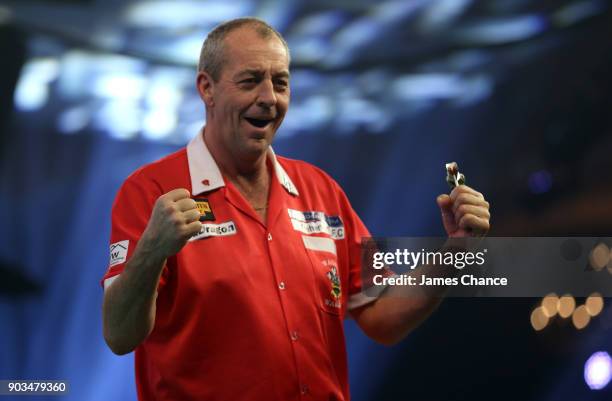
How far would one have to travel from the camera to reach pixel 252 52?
184 cm

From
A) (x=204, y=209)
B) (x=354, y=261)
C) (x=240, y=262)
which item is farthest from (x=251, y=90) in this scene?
(x=354, y=261)

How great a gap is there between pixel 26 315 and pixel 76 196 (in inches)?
16.9

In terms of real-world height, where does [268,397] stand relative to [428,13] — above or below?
below

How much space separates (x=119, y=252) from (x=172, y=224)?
0.29 meters

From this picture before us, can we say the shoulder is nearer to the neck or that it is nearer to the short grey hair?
the neck

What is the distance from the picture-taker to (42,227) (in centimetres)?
270

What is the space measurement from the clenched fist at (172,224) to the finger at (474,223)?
557 mm

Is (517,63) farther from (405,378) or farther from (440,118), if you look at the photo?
(405,378)

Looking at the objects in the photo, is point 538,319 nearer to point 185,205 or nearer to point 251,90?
point 251,90

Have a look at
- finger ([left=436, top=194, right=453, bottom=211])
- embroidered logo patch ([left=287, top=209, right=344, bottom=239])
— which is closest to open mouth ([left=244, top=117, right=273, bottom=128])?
embroidered logo patch ([left=287, top=209, right=344, bottom=239])

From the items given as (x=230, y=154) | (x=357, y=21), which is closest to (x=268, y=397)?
(x=230, y=154)

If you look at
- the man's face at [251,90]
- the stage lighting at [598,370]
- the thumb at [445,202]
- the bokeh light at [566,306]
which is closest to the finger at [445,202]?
the thumb at [445,202]

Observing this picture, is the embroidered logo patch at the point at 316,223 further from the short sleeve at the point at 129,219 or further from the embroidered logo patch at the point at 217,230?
the short sleeve at the point at 129,219

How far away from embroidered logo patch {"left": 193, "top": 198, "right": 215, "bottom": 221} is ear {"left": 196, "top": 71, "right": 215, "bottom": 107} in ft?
0.82
